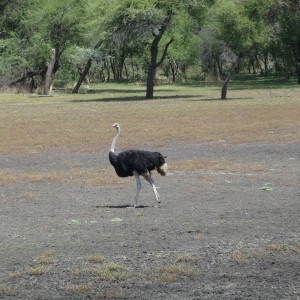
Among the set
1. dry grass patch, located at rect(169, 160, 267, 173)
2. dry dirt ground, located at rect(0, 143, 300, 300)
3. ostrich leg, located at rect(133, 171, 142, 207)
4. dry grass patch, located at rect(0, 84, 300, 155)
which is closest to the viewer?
dry dirt ground, located at rect(0, 143, 300, 300)

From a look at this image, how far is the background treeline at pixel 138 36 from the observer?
51.6m

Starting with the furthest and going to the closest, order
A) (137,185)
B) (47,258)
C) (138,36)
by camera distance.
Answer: (138,36) < (137,185) < (47,258)

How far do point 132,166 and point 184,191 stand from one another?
2926mm

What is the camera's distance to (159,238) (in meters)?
11.4

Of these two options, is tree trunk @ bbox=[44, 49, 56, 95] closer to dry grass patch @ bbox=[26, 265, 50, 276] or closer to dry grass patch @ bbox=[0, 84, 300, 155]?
dry grass patch @ bbox=[0, 84, 300, 155]

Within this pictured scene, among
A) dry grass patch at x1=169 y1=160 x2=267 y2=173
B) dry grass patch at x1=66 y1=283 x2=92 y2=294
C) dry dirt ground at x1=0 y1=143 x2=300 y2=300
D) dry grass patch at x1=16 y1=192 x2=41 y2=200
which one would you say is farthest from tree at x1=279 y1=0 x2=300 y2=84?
dry grass patch at x1=66 y1=283 x2=92 y2=294

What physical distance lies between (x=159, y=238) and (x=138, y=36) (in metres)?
45.1

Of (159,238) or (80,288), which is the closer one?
(80,288)

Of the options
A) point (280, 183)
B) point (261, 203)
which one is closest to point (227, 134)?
point (280, 183)

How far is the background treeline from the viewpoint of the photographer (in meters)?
51.6

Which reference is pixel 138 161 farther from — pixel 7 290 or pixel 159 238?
pixel 7 290

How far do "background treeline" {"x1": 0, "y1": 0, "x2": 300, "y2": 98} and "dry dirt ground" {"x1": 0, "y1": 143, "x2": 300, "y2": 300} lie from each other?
109 ft

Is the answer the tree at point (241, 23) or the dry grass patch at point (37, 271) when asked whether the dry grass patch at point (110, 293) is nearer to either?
the dry grass patch at point (37, 271)

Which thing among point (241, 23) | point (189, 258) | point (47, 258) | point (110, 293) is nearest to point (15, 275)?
point (47, 258)
